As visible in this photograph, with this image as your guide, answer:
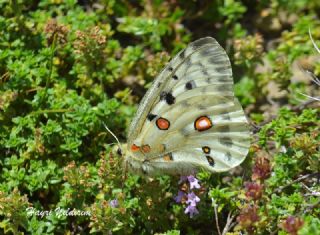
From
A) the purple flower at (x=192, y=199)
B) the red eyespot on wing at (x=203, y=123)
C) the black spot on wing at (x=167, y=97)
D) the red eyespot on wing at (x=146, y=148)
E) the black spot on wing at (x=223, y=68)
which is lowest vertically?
the purple flower at (x=192, y=199)

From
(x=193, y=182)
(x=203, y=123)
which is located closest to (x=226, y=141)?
(x=203, y=123)

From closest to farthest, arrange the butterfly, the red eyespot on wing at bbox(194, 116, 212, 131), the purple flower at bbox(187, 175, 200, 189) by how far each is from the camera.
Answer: the butterfly
the red eyespot on wing at bbox(194, 116, 212, 131)
the purple flower at bbox(187, 175, 200, 189)

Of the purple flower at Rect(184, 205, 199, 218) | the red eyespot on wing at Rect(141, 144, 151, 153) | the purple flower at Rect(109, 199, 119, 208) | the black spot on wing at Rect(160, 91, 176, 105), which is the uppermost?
the black spot on wing at Rect(160, 91, 176, 105)

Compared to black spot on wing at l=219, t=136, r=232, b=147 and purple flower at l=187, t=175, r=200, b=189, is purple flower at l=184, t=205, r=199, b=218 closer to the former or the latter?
purple flower at l=187, t=175, r=200, b=189

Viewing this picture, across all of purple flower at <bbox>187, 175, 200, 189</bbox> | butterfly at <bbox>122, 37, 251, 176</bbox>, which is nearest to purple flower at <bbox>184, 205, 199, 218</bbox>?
purple flower at <bbox>187, 175, 200, 189</bbox>

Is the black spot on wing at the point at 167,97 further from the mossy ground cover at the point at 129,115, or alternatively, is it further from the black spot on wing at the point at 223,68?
the mossy ground cover at the point at 129,115

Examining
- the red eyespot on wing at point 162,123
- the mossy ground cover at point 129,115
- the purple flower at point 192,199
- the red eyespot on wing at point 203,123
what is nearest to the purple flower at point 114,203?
the mossy ground cover at point 129,115

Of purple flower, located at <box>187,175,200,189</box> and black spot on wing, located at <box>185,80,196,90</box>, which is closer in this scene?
black spot on wing, located at <box>185,80,196,90</box>

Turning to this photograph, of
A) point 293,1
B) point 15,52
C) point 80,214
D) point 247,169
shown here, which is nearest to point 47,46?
point 15,52
